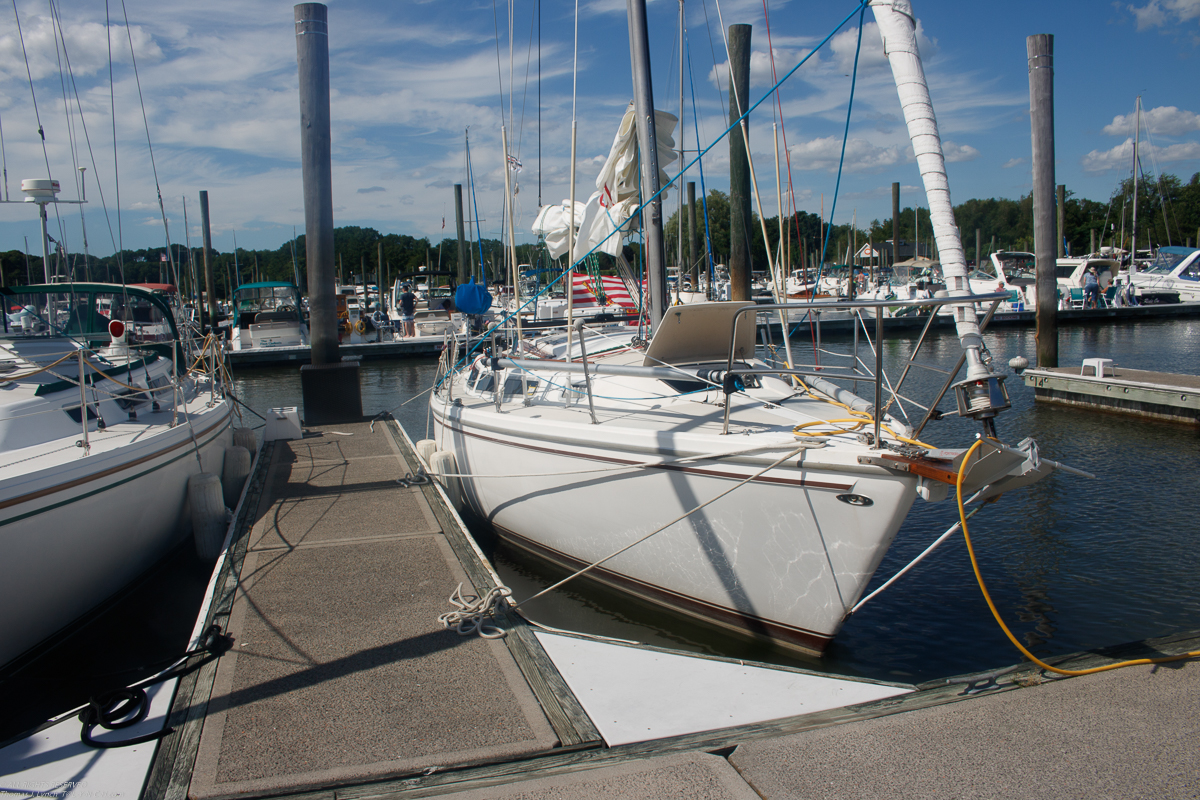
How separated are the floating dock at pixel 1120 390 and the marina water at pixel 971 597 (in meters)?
1.72

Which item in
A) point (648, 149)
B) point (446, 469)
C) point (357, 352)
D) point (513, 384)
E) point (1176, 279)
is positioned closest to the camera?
point (648, 149)

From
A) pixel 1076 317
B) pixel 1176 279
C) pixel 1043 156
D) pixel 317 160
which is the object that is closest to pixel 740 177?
pixel 1043 156

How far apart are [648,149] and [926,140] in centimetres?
314

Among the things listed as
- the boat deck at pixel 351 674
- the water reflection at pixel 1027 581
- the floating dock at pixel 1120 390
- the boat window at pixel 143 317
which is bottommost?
the water reflection at pixel 1027 581

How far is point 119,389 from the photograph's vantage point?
676 cm

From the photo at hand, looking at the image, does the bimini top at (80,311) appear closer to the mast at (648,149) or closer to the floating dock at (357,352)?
the mast at (648,149)

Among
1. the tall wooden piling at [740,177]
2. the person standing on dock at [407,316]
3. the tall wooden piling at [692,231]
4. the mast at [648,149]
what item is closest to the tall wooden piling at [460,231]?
the person standing on dock at [407,316]

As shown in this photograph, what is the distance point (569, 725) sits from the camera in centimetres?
324

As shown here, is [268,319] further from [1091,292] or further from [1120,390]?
[1091,292]

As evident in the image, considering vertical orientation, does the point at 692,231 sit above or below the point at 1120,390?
above

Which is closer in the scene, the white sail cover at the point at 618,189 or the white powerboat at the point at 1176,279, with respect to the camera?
the white sail cover at the point at 618,189

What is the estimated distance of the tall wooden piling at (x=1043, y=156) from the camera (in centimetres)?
1232

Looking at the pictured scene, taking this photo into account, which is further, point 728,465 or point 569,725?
point 728,465

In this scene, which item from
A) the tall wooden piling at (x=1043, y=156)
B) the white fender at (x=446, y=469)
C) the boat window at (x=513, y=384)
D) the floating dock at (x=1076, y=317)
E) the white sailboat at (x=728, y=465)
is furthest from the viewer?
the floating dock at (x=1076, y=317)
